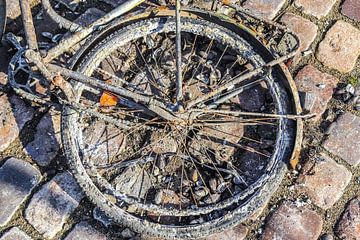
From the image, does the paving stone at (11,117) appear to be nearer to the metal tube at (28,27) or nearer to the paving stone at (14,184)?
the paving stone at (14,184)

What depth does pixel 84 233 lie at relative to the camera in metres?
2.96

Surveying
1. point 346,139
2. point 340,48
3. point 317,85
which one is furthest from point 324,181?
point 340,48

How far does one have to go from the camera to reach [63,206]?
3004 mm

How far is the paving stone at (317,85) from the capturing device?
3188 millimetres

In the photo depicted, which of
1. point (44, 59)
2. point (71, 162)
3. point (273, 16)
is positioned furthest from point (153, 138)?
point (273, 16)

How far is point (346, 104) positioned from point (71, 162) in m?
1.51

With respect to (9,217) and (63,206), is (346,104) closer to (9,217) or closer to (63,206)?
(63,206)

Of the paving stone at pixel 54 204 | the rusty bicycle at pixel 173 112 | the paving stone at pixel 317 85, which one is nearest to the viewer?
the rusty bicycle at pixel 173 112

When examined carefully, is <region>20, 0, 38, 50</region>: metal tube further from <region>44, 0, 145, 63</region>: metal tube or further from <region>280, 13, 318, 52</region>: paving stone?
<region>280, 13, 318, 52</region>: paving stone

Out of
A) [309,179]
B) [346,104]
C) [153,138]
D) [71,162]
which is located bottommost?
[71,162]

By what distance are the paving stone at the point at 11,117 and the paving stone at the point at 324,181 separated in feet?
4.95

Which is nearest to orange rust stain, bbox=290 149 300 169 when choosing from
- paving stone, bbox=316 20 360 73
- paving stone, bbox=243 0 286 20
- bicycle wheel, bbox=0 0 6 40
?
paving stone, bbox=316 20 360 73

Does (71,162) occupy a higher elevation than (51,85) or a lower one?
lower

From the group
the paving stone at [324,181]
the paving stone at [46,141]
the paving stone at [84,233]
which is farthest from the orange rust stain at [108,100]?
the paving stone at [324,181]
